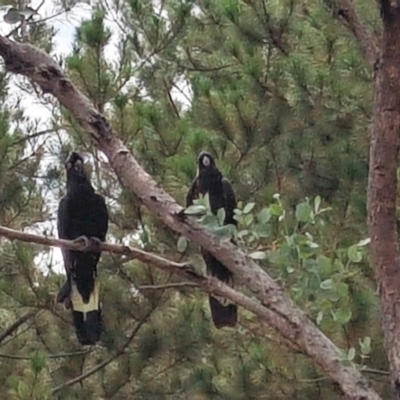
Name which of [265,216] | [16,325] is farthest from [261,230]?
[16,325]

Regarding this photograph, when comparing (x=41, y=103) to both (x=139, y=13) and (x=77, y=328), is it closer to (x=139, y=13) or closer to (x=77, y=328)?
(x=139, y=13)

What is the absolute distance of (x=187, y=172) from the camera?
8.01 feet

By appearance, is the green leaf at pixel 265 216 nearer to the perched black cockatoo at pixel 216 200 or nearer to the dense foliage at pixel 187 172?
the perched black cockatoo at pixel 216 200

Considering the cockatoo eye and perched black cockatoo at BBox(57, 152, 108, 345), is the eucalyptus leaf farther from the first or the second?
the cockatoo eye

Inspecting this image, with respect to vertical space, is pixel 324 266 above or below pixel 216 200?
below

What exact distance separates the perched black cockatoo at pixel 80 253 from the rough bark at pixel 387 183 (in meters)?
0.95

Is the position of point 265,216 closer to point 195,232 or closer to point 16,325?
point 195,232

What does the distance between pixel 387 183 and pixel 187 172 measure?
4.08 ft

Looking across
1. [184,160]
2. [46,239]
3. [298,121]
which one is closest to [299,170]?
[298,121]

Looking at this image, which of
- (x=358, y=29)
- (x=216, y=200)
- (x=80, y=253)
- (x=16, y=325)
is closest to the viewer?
(x=358, y=29)

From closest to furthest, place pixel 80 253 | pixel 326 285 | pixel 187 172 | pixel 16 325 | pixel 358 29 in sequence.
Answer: pixel 326 285, pixel 358 29, pixel 80 253, pixel 187 172, pixel 16 325

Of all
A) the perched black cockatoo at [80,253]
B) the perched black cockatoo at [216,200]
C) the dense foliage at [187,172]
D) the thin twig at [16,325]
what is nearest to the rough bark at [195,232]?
the perched black cockatoo at [80,253]

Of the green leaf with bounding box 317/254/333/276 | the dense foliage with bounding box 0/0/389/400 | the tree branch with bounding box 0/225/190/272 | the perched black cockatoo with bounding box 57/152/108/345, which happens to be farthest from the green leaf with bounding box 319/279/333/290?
the dense foliage with bounding box 0/0/389/400

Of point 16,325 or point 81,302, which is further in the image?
point 16,325
